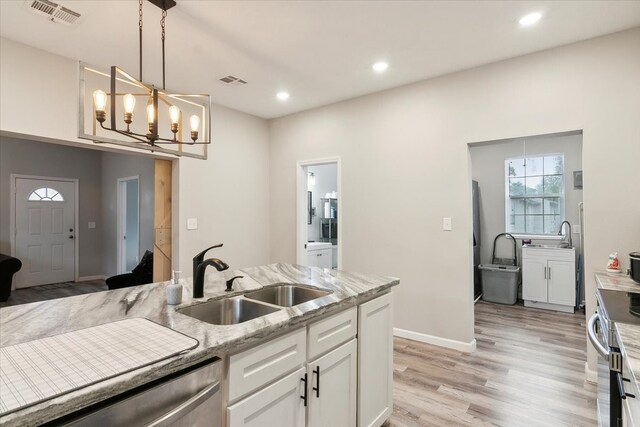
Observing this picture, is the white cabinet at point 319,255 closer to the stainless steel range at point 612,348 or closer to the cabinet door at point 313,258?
the cabinet door at point 313,258

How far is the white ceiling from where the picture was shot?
227 cm

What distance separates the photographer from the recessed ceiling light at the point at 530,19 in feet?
7.71

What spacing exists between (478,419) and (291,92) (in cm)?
354

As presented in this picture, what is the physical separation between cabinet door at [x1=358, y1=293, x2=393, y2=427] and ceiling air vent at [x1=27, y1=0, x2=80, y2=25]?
2.83 meters

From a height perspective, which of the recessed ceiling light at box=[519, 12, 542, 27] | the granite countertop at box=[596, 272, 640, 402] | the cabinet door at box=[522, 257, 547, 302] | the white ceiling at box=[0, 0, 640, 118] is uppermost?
the white ceiling at box=[0, 0, 640, 118]

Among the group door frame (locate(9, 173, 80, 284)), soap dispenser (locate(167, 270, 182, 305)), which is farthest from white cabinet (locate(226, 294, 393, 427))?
door frame (locate(9, 173, 80, 284))

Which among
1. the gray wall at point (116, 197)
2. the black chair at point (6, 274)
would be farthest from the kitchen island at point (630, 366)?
the black chair at point (6, 274)

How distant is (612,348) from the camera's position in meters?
1.33

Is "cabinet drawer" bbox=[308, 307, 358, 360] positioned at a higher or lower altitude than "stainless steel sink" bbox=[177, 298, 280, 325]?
lower

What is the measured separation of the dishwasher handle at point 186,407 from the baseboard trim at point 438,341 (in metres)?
2.85

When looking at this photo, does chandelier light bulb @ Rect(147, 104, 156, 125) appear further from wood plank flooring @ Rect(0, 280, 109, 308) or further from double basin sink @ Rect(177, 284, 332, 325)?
wood plank flooring @ Rect(0, 280, 109, 308)

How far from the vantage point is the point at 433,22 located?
2439 millimetres

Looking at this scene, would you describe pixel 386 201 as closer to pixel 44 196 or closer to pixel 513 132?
pixel 513 132

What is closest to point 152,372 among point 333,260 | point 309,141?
point 309,141
